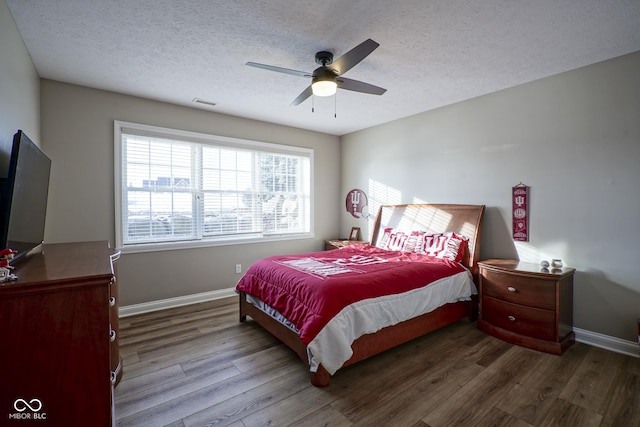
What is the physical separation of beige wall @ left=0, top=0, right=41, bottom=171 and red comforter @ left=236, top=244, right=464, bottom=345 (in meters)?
2.06

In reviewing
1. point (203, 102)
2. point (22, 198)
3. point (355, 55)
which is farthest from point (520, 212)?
point (22, 198)

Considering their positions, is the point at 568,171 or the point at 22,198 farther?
the point at 568,171

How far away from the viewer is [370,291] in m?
2.46

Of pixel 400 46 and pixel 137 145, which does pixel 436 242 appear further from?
pixel 137 145

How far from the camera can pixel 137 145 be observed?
3.71 meters

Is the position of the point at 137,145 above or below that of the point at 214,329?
above

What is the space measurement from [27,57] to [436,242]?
446 centimetres

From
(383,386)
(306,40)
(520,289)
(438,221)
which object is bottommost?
(383,386)

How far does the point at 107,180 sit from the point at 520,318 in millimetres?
4673

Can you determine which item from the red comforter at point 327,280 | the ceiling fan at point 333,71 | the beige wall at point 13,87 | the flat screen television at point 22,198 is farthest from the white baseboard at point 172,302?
the ceiling fan at point 333,71

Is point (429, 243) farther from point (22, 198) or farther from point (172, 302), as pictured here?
point (22, 198)

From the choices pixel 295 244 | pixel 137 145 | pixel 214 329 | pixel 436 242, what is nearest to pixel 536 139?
pixel 436 242

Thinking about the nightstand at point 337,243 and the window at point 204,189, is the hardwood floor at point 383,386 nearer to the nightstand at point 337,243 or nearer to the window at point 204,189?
the window at point 204,189

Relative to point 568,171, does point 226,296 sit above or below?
below
